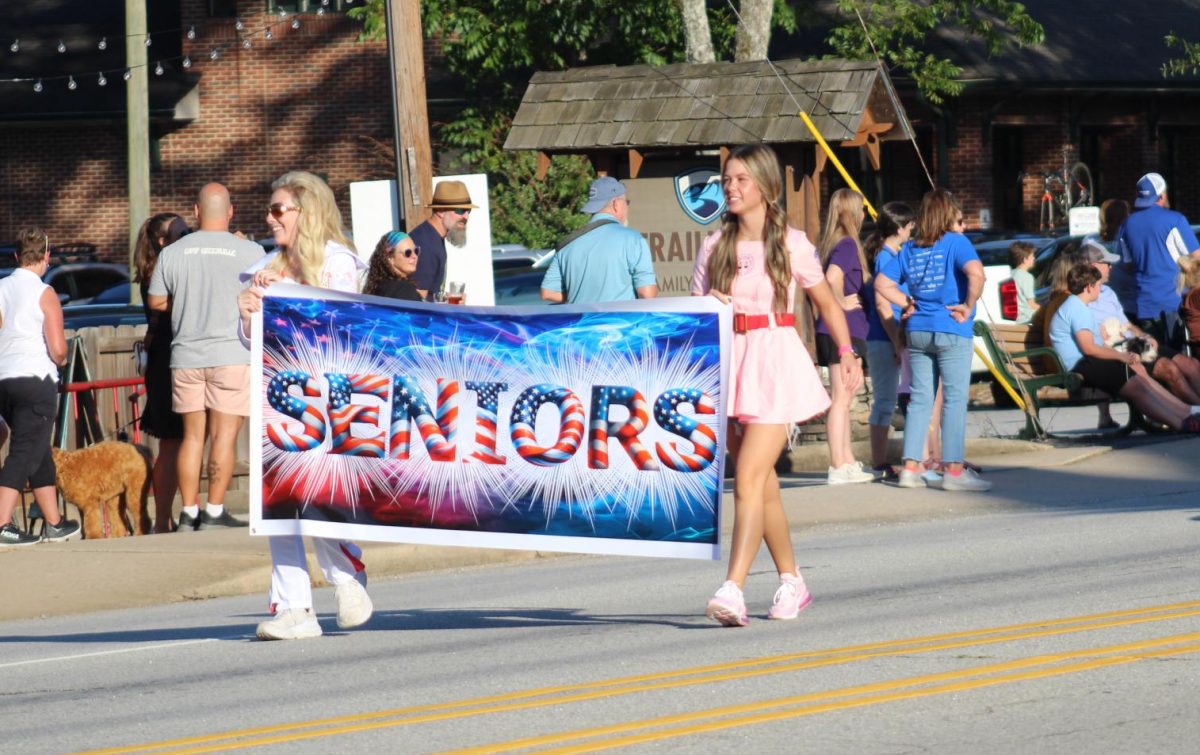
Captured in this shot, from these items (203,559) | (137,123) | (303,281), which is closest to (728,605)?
(303,281)

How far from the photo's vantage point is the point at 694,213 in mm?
16891

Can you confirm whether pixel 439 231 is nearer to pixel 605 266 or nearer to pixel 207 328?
pixel 605 266

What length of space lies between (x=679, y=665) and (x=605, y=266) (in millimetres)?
4620

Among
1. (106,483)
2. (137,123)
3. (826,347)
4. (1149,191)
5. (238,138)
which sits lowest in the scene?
(106,483)

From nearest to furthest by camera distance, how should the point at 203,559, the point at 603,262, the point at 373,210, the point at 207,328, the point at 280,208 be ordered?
1. the point at 280,208
2. the point at 203,559
3. the point at 603,262
4. the point at 207,328
5. the point at 373,210

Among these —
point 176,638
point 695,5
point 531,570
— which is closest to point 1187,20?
point 695,5

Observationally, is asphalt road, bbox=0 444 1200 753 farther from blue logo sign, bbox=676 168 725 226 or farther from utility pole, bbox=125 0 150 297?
utility pole, bbox=125 0 150 297

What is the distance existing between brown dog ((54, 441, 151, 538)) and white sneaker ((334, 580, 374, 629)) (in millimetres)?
5097

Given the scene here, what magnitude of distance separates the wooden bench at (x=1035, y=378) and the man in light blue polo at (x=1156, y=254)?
99 centimetres

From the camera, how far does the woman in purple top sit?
13.3 meters

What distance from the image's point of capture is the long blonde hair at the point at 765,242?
8.10 metres

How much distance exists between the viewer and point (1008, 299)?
20.3 m

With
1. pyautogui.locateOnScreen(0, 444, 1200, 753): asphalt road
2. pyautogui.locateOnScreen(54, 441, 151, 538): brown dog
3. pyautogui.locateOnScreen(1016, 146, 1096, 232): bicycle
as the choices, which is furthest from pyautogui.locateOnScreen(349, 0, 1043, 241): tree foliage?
pyautogui.locateOnScreen(0, 444, 1200, 753): asphalt road

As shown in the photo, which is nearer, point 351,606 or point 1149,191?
point 351,606
